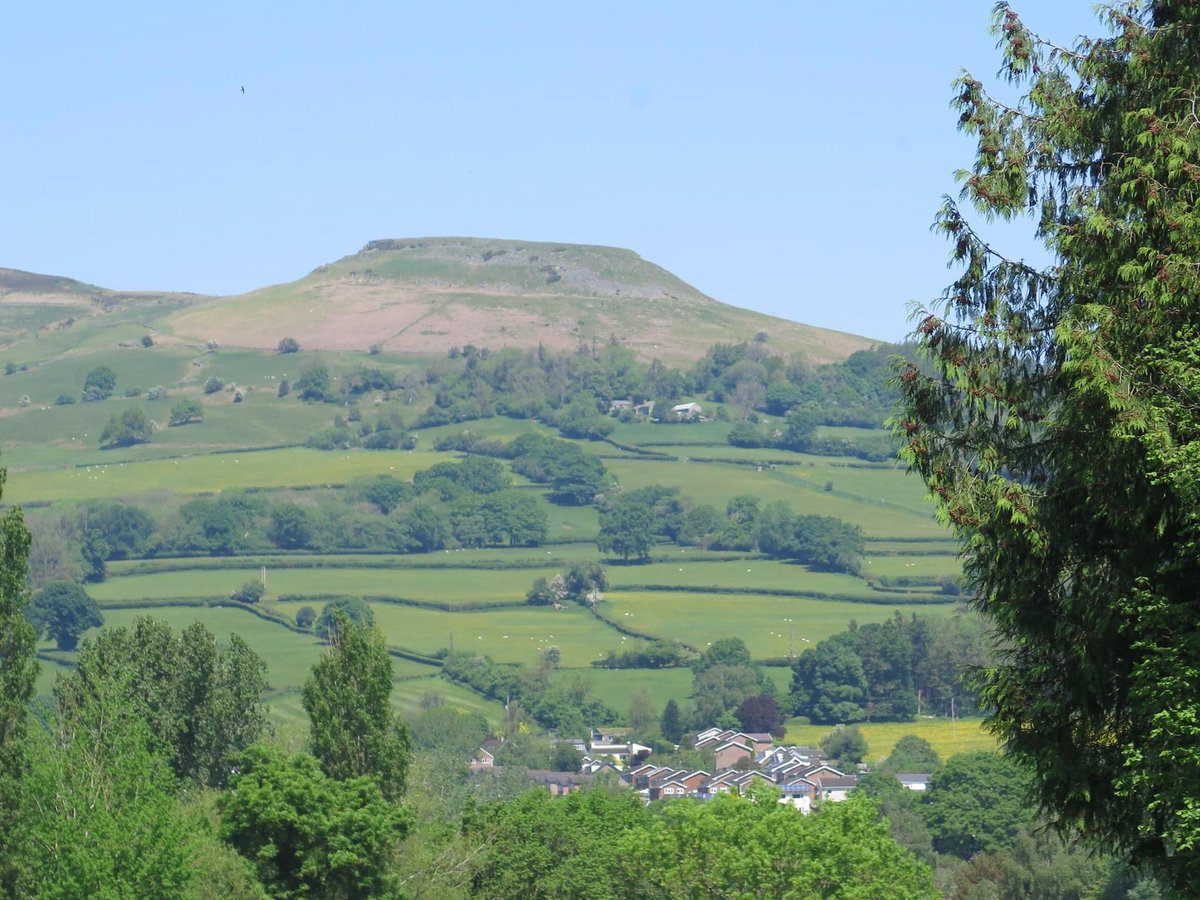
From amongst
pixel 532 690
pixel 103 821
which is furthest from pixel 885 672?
pixel 103 821

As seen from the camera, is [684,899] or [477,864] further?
[477,864]

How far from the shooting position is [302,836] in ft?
156

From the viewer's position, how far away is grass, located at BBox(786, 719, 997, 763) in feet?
498

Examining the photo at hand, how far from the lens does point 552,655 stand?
17862cm

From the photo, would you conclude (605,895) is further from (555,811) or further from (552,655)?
(552,655)

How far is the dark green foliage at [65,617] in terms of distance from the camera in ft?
602

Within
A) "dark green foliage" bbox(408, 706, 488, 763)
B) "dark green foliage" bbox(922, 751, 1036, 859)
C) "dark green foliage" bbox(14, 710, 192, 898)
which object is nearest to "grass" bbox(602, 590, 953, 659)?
"dark green foliage" bbox(408, 706, 488, 763)

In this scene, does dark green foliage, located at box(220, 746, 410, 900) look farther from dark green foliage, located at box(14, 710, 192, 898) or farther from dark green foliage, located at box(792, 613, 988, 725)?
dark green foliage, located at box(792, 613, 988, 725)

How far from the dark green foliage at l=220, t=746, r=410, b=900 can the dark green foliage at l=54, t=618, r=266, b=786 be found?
15197 millimetres

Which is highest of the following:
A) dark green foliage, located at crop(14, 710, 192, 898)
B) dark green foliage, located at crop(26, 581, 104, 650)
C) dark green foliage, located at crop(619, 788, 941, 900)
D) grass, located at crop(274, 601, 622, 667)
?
dark green foliage, located at crop(14, 710, 192, 898)

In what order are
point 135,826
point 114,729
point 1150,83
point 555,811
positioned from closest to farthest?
point 1150,83
point 135,826
point 114,729
point 555,811

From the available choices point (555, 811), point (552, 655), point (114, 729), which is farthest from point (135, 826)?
point (552, 655)

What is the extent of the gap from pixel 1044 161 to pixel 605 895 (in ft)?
130

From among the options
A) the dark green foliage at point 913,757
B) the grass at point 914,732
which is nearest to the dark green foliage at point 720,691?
the grass at point 914,732
